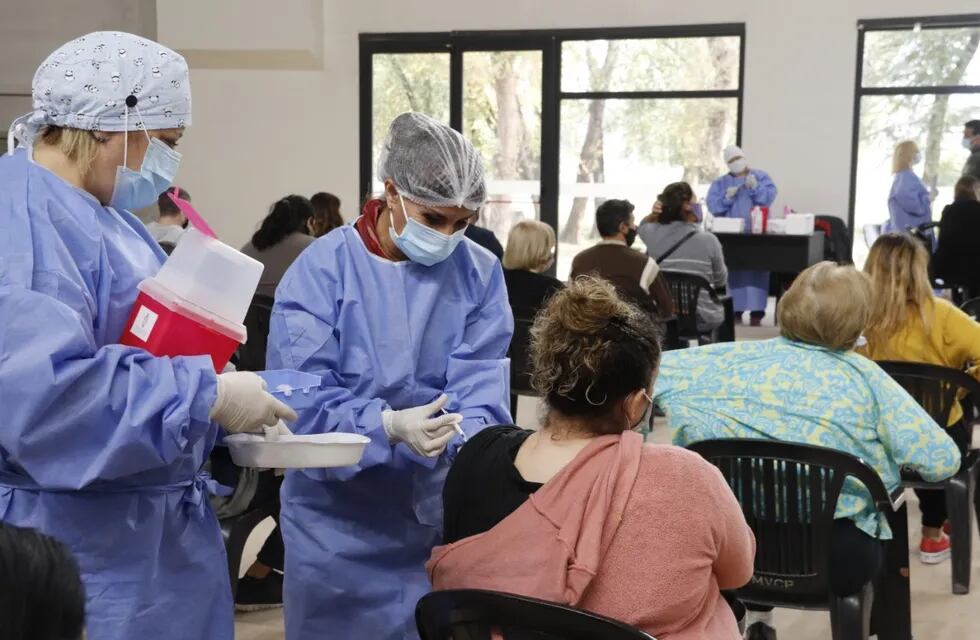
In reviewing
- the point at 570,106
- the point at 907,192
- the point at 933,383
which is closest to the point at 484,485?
the point at 933,383

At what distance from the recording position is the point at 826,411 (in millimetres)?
2473

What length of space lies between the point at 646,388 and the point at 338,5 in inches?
393

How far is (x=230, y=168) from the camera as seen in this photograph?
36.9 feet

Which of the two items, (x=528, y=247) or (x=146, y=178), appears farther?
(x=528, y=247)

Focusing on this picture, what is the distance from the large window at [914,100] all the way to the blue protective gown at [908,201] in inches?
19.9

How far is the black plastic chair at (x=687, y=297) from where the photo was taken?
222 inches

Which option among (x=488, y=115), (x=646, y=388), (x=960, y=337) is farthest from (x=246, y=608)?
(x=488, y=115)

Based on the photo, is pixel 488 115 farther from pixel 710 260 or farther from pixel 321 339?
pixel 321 339

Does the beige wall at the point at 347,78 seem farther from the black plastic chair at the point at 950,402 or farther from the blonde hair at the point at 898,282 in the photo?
the black plastic chair at the point at 950,402

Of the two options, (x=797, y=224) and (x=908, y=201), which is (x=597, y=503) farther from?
(x=908, y=201)

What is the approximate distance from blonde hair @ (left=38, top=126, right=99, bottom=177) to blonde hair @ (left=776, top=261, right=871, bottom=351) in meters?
1.58

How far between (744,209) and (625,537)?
7.99m

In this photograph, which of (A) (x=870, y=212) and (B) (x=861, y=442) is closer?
(B) (x=861, y=442)

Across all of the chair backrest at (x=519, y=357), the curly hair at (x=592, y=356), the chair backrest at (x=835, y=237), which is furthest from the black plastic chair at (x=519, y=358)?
the chair backrest at (x=835, y=237)
